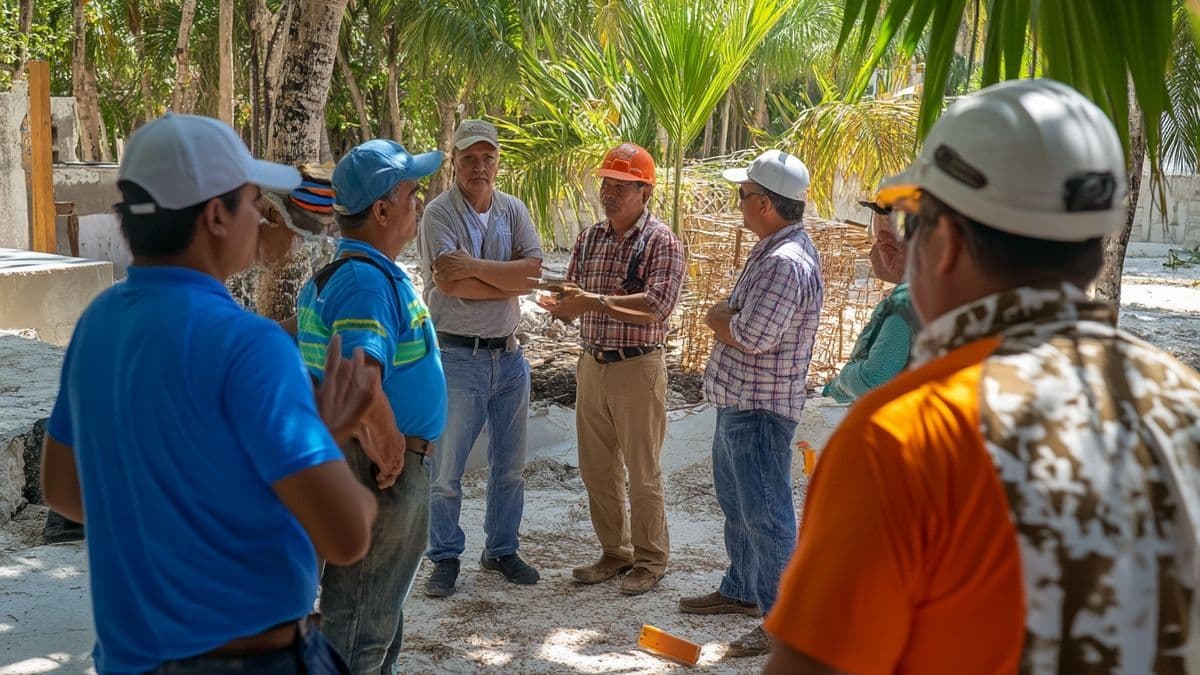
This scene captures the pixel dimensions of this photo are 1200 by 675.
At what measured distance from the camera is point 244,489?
1962mm

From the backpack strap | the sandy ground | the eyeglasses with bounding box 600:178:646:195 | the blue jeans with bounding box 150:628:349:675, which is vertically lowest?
the sandy ground

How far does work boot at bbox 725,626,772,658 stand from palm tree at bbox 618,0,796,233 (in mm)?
4564

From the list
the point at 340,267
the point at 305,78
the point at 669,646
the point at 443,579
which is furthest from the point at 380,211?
the point at 305,78

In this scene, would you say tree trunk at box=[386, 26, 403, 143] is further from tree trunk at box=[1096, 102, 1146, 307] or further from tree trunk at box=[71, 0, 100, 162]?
tree trunk at box=[1096, 102, 1146, 307]

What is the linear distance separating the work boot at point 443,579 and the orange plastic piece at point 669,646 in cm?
102

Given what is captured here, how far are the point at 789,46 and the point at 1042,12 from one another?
24.2m

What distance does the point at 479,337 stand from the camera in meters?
5.42

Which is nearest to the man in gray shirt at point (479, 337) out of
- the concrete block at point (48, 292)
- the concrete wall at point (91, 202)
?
the concrete block at point (48, 292)

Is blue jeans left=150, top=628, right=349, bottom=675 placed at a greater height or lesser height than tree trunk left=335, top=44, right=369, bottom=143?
lesser

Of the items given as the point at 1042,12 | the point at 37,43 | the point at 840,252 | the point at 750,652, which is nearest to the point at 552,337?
the point at 840,252

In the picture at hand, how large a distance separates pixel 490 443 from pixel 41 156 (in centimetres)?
813

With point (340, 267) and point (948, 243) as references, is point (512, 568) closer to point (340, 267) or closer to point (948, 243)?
point (340, 267)

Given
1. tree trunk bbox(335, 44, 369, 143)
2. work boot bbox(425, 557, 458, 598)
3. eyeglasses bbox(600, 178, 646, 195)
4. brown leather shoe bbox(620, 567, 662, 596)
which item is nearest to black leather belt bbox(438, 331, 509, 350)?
eyeglasses bbox(600, 178, 646, 195)

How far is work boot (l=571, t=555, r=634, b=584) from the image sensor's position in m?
5.60
